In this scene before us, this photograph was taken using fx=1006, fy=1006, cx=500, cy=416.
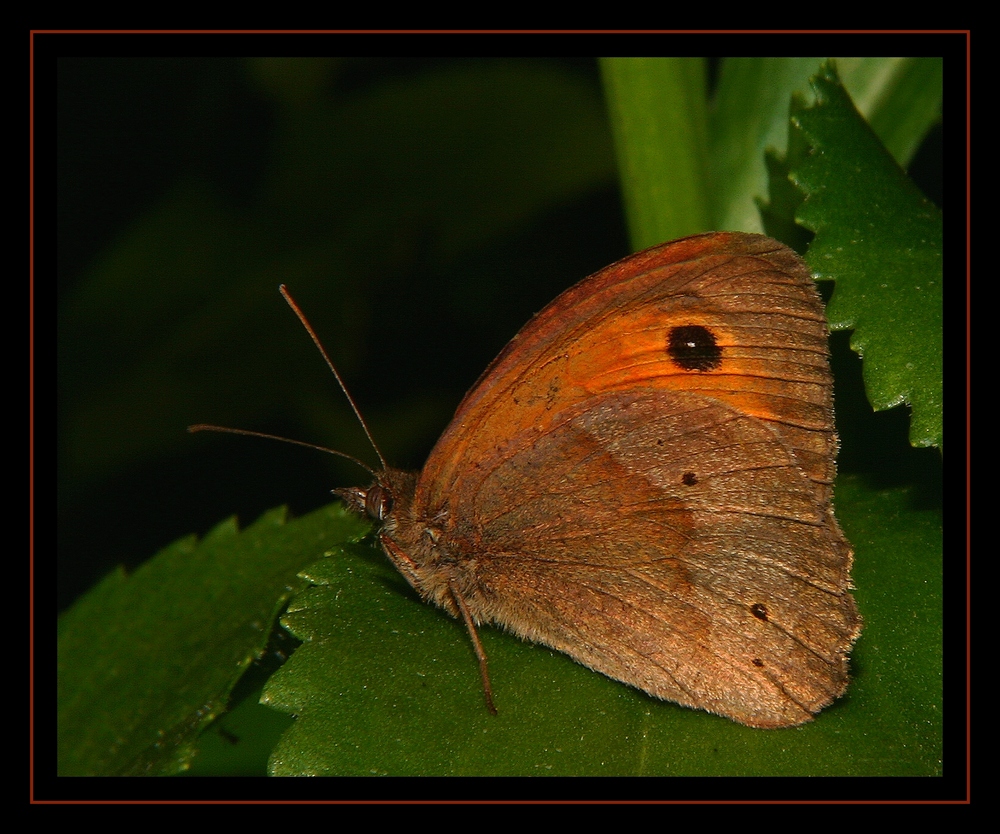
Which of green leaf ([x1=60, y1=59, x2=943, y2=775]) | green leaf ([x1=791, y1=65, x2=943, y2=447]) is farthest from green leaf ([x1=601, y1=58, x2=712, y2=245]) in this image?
green leaf ([x1=791, y1=65, x2=943, y2=447])

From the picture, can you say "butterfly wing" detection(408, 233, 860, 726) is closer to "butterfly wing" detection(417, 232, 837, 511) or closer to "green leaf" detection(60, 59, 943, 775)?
"butterfly wing" detection(417, 232, 837, 511)

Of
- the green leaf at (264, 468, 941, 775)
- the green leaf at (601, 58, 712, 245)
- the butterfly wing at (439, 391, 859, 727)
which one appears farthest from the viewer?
the green leaf at (601, 58, 712, 245)

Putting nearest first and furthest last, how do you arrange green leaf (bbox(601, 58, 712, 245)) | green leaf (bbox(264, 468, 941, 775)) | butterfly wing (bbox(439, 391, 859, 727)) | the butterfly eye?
green leaf (bbox(264, 468, 941, 775))
butterfly wing (bbox(439, 391, 859, 727))
the butterfly eye
green leaf (bbox(601, 58, 712, 245))

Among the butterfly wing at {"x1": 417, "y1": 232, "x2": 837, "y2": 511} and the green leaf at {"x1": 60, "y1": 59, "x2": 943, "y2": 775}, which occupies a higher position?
the butterfly wing at {"x1": 417, "y1": 232, "x2": 837, "y2": 511}

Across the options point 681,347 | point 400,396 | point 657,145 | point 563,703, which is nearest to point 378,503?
point 563,703

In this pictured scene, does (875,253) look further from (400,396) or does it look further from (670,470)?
(400,396)

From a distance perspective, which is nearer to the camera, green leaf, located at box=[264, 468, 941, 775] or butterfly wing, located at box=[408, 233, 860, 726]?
green leaf, located at box=[264, 468, 941, 775]

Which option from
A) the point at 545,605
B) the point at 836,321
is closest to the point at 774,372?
the point at 836,321

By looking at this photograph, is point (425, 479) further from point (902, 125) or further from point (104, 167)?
point (104, 167)
